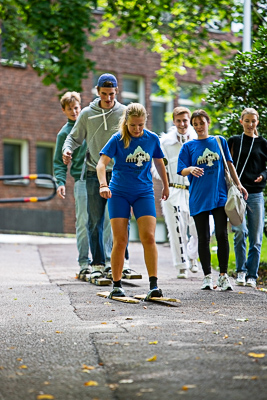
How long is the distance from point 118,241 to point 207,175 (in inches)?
61.2

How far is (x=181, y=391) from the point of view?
4.57 metres

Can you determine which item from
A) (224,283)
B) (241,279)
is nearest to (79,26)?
(241,279)

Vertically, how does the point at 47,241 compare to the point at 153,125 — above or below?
below

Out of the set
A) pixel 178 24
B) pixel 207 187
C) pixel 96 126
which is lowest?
pixel 207 187

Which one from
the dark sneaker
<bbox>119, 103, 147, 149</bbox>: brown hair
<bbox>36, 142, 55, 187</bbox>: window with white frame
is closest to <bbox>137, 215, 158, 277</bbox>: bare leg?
the dark sneaker

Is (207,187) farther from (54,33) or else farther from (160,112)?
(160,112)

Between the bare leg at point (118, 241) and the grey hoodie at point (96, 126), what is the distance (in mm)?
1704

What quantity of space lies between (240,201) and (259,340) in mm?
3551

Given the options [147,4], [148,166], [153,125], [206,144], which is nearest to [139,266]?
[206,144]

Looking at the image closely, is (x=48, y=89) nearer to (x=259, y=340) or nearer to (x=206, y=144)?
(x=206, y=144)

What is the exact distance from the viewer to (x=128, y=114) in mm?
8320

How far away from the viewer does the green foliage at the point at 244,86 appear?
11844 millimetres

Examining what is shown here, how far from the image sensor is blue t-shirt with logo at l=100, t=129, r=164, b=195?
8.43 meters

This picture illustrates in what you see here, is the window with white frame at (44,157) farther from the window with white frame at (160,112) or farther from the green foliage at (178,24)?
the green foliage at (178,24)
